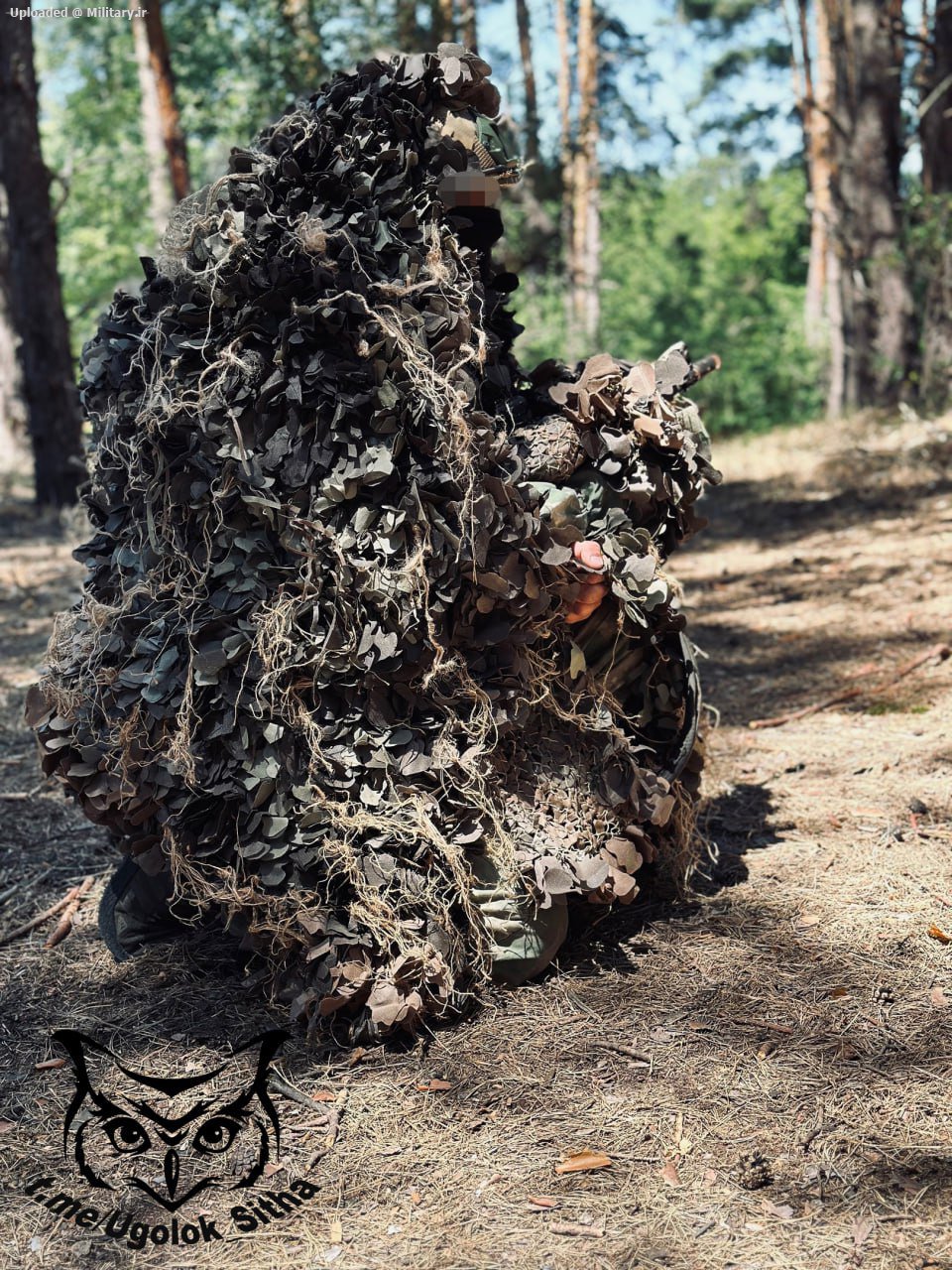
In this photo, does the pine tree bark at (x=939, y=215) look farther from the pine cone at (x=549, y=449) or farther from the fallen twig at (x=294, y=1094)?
the fallen twig at (x=294, y=1094)

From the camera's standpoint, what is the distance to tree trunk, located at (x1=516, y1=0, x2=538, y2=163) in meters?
13.7

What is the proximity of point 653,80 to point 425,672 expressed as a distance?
59.5 ft

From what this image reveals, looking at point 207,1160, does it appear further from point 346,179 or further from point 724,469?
point 724,469

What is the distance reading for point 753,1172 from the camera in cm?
226

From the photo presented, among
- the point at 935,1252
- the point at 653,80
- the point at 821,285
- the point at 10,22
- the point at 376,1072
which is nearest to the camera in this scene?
the point at 935,1252

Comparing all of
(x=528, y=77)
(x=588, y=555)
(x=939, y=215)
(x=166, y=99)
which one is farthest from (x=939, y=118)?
(x=588, y=555)

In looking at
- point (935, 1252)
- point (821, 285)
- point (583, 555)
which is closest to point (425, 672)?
point (583, 555)

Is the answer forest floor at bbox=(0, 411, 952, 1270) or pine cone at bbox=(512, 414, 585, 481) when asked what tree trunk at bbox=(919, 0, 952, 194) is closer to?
forest floor at bbox=(0, 411, 952, 1270)

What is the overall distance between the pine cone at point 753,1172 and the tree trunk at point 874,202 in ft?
32.1

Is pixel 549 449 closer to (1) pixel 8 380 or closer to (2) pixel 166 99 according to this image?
(2) pixel 166 99

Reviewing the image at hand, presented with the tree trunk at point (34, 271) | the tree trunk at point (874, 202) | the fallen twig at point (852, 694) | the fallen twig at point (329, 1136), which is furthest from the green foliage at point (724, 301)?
the fallen twig at point (329, 1136)

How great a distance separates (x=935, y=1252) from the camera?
2004 mm

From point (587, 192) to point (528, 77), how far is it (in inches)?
127

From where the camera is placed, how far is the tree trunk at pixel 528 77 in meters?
13.7
